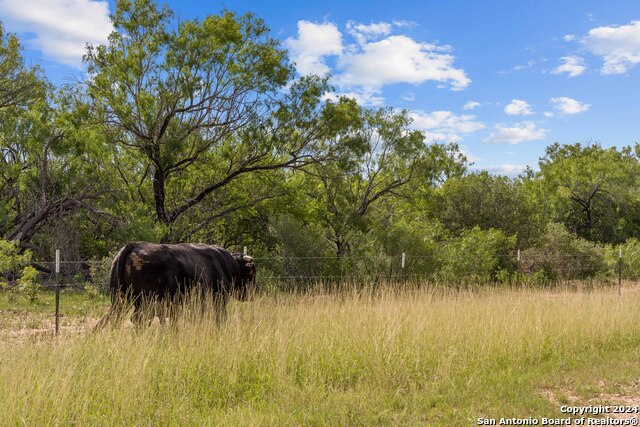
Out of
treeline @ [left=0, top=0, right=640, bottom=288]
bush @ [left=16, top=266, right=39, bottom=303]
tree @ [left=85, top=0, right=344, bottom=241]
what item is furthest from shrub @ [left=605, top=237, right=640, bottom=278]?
bush @ [left=16, top=266, right=39, bottom=303]

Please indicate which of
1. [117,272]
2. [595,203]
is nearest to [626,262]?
[595,203]

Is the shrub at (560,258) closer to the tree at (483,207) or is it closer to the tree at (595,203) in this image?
the tree at (483,207)

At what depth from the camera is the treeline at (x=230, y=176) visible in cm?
1552

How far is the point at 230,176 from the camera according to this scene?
17.2 metres

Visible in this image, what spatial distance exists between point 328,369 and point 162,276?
3433 mm

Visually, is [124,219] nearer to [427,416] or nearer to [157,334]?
[157,334]

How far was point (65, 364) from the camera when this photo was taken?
5.71 m

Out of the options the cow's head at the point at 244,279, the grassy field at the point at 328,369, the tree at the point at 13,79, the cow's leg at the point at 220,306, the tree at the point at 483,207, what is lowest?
the grassy field at the point at 328,369

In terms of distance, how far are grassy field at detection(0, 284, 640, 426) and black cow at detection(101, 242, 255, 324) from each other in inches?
30.1

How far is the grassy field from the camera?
503 centimetres

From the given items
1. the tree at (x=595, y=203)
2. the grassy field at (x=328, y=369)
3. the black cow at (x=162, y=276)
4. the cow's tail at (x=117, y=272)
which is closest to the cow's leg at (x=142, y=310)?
the black cow at (x=162, y=276)

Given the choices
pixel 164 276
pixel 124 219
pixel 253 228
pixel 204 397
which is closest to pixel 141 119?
pixel 124 219

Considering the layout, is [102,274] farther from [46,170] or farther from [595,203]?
[595,203]

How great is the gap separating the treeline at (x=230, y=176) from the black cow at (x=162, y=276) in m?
4.13
